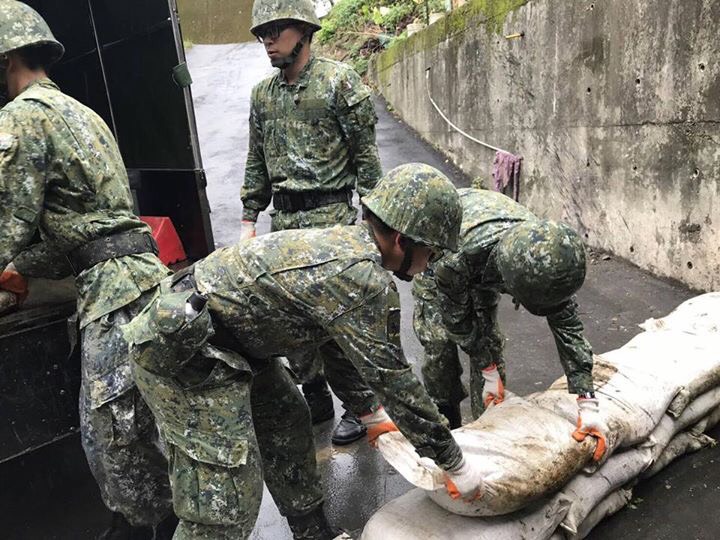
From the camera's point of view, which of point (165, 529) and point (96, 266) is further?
point (165, 529)

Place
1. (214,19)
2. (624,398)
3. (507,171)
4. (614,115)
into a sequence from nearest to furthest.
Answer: (624,398) → (614,115) → (507,171) → (214,19)

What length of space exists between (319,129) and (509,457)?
5.41 feet

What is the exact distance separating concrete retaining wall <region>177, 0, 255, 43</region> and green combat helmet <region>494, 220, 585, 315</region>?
19.2 m

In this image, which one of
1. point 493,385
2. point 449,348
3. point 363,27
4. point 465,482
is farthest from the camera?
point 363,27

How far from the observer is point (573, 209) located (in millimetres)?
5312

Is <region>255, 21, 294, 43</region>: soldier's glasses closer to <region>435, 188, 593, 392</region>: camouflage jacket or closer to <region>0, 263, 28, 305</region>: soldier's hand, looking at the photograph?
<region>435, 188, 593, 392</region>: camouflage jacket

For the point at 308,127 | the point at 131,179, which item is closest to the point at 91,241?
the point at 308,127

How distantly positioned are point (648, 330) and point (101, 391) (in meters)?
2.46

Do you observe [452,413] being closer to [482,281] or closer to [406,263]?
[482,281]

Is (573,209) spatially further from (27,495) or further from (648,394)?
(27,495)

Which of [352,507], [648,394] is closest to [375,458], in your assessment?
[352,507]

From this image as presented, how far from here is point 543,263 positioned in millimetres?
1927

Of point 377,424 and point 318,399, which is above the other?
point 377,424

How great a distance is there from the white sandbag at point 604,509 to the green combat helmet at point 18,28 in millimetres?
2448
